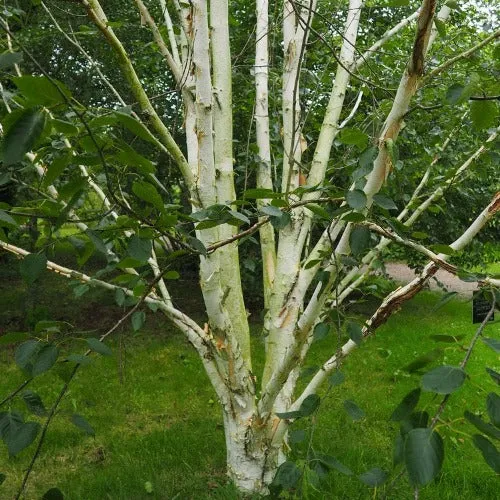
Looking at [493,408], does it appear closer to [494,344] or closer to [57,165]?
[494,344]

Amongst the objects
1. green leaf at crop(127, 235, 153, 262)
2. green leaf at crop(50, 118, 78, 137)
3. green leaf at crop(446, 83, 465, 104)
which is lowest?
green leaf at crop(127, 235, 153, 262)

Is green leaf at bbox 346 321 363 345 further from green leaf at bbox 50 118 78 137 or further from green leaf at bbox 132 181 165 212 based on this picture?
green leaf at bbox 50 118 78 137

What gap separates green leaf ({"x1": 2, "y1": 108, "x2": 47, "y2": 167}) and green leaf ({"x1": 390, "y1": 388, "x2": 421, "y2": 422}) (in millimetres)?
647

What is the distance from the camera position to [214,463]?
348 centimetres

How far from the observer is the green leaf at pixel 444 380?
637 millimetres

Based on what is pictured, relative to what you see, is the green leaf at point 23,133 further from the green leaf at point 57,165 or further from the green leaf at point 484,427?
the green leaf at point 484,427

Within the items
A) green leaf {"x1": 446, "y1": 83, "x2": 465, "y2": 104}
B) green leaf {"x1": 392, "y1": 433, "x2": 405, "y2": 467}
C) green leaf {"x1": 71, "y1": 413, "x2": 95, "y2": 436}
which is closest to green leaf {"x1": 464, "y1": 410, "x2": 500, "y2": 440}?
green leaf {"x1": 392, "y1": 433, "x2": 405, "y2": 467}

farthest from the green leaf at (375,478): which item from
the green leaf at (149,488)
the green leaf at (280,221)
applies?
the green leaf at (149,488)

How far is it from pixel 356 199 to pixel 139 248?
1.47 feet

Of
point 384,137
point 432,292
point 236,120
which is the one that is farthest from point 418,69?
point 432,292

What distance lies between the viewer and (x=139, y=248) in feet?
3.55

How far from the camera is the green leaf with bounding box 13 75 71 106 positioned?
72 cm

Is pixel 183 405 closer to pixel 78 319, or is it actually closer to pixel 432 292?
pixel 78 319

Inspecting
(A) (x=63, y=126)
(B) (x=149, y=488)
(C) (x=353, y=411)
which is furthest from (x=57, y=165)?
(B) (x=149, y=488)
